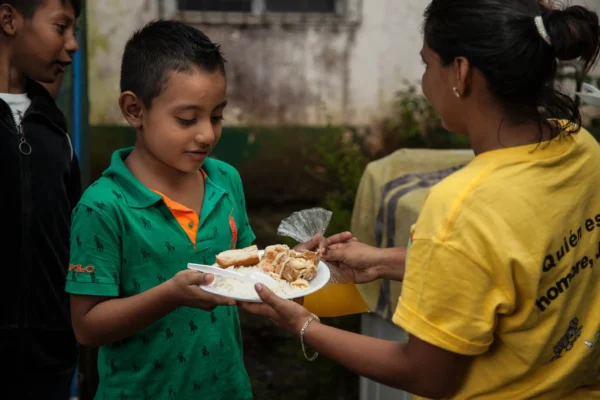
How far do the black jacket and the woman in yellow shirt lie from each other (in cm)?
136

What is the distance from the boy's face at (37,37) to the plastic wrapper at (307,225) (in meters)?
1.08

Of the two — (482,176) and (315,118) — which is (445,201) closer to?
(482,176)

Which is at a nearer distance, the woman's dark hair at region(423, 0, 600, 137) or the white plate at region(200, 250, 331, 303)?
the woman's dark hair at region(423, 0, 600, 137)

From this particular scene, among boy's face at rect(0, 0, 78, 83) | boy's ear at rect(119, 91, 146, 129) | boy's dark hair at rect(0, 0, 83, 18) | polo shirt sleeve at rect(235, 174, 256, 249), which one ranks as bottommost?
polo shirt sleeve at rect(235, 174, 256, 249)

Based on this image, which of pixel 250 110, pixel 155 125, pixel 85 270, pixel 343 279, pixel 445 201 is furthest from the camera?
pixel 250 110

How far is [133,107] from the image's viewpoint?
7.72 ft

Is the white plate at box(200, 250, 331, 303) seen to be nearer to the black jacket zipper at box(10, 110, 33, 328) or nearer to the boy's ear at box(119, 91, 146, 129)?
the boy's ear at box(119, 91, 146, 129)

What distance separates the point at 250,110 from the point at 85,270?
3076mm

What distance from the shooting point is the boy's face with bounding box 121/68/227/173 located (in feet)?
7.45

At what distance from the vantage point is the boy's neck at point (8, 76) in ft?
9.30

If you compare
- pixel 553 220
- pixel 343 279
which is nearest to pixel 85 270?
pixel 343 279

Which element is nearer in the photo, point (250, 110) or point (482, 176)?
point (482, 176)

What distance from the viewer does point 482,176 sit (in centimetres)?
169

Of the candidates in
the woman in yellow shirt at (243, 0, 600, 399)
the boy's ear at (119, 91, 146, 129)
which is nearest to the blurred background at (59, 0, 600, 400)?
the boy's ear at (119, 91, 146, 129)
